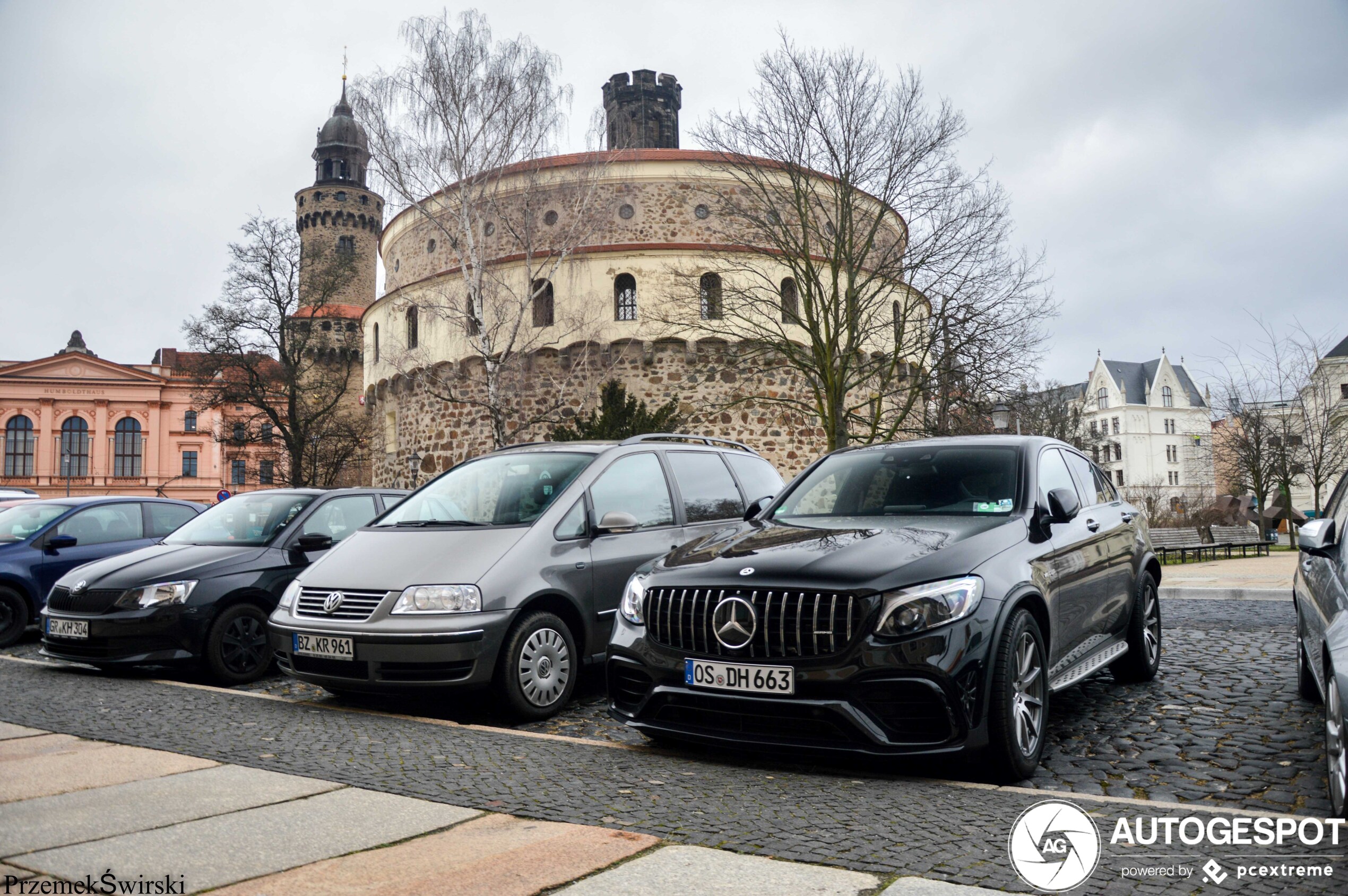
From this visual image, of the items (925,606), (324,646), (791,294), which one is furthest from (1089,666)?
(791,294)

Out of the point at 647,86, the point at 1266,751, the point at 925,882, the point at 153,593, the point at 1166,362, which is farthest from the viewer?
the point at 1166,362

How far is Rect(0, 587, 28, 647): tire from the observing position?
10234 millimetres

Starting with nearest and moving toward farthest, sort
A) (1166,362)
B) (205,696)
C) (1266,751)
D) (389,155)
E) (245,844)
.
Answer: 1. (245,844)
2. (1266,751)
3. (205,696)
4. (389,155)
5. (1166,362)

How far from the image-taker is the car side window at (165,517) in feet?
36.3

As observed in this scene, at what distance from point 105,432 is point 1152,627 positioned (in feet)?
281

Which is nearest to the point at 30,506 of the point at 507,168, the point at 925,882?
the point at 925,882

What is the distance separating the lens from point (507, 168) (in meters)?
29.8

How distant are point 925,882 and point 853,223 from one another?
71.2ft

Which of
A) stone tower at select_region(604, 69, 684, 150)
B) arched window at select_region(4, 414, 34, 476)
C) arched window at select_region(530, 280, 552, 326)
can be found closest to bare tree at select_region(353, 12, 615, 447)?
arched window at select_region(530, 280, 552, 326)

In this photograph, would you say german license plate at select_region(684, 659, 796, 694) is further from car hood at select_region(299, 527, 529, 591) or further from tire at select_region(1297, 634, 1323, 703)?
tire at select_region(1297, 634, 1323, 703)

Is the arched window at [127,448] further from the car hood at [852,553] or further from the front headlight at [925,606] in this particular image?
the front headlight at [925,606]

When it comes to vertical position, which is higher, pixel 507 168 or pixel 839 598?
pixel 507 168

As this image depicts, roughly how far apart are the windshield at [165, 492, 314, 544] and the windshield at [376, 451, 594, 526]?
182cm

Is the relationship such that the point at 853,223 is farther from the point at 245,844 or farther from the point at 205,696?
the point at 245,844
